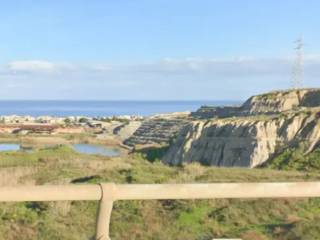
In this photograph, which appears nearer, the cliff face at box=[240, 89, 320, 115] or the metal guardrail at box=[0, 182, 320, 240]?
the metal guardrail at box=[0, 182, 320, 240]

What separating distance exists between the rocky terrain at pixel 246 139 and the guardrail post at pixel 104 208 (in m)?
36.2

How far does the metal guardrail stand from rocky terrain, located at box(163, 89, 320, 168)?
117 feet

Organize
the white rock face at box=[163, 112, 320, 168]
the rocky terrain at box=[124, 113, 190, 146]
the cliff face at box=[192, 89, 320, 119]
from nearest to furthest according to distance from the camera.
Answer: the white rock face at box=[163, 112, 320, 168] < the cliff face at box=[192, 89, 320, 119] < the rocky terrain at box=[124, 113, 190, 146]

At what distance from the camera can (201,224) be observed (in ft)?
38.7

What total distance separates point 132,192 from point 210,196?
551 millimetres

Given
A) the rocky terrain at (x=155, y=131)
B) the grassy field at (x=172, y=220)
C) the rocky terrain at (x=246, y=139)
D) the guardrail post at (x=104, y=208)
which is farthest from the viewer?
the rocky terrain at (x=155, y=131)

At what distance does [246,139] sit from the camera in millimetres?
44938

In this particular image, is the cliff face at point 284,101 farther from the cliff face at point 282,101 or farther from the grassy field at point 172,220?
the grassy field at point 172,220

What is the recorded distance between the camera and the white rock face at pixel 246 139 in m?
43.1

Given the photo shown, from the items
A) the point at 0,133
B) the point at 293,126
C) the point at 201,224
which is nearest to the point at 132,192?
the point at 201,224

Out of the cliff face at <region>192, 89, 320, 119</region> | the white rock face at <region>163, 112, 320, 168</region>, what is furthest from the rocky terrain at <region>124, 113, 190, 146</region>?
the white rock face at <region>163, 112, 320, 168</region>

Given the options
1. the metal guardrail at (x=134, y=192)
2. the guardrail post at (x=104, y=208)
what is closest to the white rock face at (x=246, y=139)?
the metal guardrail at (x=134, y=192)

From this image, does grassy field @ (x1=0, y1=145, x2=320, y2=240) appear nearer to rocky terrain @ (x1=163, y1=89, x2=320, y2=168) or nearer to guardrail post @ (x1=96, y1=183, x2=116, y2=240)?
guardrail post @ (x1=96, y1=183, x2=116, y2=240)

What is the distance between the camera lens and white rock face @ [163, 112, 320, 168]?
141ft
